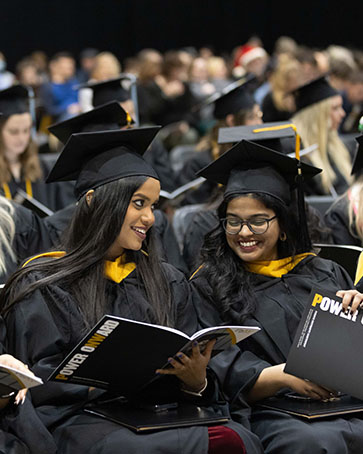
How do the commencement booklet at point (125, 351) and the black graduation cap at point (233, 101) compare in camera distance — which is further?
the black graduation cap at point (233, 101)

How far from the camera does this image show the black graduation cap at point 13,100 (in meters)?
5.43

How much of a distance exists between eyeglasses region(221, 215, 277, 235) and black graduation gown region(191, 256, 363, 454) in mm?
229

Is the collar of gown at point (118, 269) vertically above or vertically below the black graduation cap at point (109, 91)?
below

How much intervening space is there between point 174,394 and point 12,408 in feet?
2.07

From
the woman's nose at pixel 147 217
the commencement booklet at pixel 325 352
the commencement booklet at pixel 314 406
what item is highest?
the woman's nose at pixel 147 217

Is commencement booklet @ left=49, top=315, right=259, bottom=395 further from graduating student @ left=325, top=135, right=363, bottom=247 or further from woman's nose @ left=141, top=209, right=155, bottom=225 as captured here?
graduating student @ left=325, top=135, right=363, bottom=247

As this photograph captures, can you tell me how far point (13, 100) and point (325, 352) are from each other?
3373 mm

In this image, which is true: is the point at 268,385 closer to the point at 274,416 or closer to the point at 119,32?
the point at 274,416

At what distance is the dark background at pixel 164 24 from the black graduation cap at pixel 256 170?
13.7m

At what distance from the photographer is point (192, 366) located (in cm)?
285

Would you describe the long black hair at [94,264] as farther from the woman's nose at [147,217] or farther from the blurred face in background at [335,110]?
the blurred face in background at [335,110]

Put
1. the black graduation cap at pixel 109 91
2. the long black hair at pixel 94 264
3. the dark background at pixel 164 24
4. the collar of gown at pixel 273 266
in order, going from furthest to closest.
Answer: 1. the dark background at pixel 164 24
2. the black graduation cap at pixel 109 91
3. the collar of gown at pixel 273 266
4. the long black hair at pixel 94 264

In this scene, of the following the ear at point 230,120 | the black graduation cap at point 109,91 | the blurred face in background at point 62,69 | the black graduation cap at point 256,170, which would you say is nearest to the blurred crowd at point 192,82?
the blurred face in background at point 62,69

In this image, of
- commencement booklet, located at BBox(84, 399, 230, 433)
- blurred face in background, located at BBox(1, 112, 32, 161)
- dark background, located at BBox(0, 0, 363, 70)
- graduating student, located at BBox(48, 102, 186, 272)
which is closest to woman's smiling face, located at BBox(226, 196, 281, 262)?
commencement booklet, located at BBox(84, 399, 230, 433)
